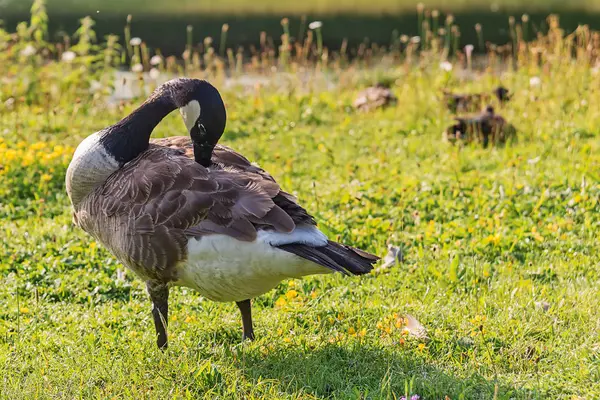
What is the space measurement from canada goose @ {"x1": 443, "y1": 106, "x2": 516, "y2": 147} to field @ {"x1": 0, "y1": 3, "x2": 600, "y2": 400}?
159mm

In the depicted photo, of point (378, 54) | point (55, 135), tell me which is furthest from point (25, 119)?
point (378, 54)

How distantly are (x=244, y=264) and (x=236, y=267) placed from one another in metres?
0.05

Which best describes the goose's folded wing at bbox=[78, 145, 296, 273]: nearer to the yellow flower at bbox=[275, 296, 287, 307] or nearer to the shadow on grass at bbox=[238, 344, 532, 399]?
the shadow on grass at bbox=[238, 344, 532, 399]

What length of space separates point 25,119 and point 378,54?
8.26m

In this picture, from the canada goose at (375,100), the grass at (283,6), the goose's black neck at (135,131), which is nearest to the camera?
the goose's black neck at (135,131)

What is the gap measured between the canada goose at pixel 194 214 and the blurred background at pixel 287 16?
13959 millimetres

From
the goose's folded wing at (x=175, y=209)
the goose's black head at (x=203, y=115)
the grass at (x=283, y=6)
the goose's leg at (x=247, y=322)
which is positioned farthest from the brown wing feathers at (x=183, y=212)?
the grass at (x=283, y=6)

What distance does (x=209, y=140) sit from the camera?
4426 mm

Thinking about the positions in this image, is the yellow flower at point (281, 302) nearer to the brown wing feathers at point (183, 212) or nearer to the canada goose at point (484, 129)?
the brown wing feathers at point (183, 212)

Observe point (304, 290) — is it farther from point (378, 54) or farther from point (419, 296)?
point (378, 54)

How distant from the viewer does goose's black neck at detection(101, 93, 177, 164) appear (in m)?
4.66

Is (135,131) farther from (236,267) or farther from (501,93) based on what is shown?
(501,93)

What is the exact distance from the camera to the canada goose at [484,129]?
8.45 meters

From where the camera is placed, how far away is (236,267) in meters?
3.97
